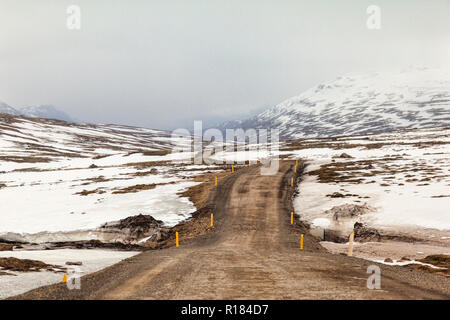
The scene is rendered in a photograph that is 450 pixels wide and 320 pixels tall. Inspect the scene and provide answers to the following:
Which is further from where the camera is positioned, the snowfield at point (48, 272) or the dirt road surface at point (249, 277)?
the snowfield at point (48, 272)

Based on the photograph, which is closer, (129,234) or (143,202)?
(129,234)

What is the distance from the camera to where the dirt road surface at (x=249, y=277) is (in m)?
9.38

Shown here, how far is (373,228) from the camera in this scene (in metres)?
23.0

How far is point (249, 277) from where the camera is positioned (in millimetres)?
11414

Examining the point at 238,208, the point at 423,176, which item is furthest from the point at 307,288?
the point at 423,176

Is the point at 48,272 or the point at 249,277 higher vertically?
the point at 249,277

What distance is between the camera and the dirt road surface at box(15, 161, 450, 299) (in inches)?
369

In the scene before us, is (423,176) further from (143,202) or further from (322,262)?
(143,202)

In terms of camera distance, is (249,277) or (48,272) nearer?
(249,277)

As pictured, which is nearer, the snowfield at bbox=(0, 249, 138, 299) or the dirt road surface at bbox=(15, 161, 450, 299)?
the dirt road surface at bbox=(15, 161, 450, 299)
